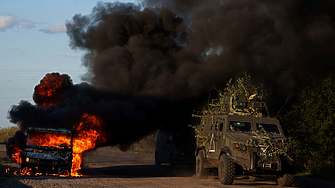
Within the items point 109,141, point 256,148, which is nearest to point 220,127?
point 256,148

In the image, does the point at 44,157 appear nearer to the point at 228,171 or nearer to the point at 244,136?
the point at 228,171

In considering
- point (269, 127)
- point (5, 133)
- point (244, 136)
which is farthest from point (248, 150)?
point (5, 133)

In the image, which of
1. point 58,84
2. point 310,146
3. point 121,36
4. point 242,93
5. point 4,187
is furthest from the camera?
point 121,36

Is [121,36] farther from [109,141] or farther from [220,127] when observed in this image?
[220,127]

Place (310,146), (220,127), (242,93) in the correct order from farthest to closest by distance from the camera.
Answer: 1. (310,146)
2. (242,93)
3. (220,127)

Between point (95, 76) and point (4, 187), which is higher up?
point (95, 76)

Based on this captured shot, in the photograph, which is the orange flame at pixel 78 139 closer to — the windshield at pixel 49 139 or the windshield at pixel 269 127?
the windshield at pixel 49 139

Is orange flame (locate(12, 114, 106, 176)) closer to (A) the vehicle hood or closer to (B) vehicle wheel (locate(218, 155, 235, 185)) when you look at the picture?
(B) vehicle wheel (locate(218, 155, 235, 185))

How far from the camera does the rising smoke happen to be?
2408cm

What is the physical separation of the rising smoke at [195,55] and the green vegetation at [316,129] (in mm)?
2735

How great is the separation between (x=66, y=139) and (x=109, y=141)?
4.65 m

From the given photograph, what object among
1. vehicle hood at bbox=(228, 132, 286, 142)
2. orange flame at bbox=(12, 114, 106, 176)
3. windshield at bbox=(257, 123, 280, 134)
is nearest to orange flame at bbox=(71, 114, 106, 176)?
orange flame at bbox=(12, 114, 106, 176)

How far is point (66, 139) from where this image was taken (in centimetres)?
1681

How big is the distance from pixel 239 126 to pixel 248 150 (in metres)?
1.66
